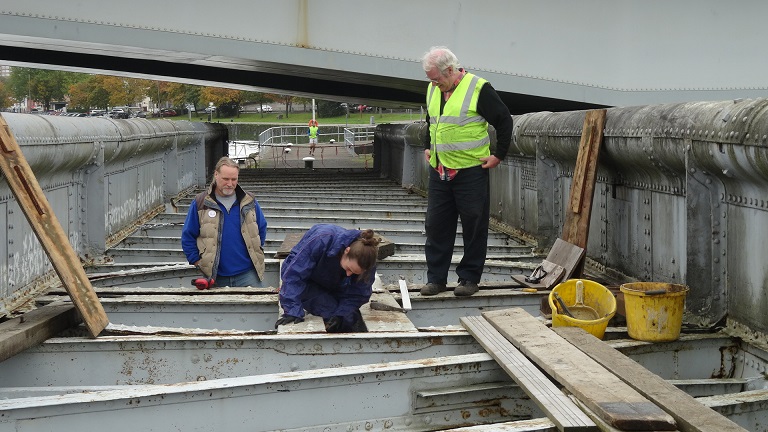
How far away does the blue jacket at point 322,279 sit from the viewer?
5984 mm

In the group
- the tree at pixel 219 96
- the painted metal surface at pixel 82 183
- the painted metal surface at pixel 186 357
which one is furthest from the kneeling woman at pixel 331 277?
the tree at pixel 219 96

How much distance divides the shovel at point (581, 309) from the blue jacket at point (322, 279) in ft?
4.58

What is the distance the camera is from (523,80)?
1945 cm

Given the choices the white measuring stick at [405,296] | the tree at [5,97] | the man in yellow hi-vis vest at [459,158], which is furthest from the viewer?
the tree at [5,97]

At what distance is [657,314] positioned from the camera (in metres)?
5.85

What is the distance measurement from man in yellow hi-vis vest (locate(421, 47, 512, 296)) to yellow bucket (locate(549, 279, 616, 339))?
0.92 metres

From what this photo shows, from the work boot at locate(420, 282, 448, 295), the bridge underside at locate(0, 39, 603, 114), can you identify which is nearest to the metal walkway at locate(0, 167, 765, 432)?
the work boot at locate(420, 282, 448, 295)

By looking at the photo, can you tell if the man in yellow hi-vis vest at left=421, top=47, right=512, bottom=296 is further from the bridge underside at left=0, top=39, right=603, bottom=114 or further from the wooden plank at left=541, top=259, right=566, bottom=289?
the bridge underside at left=0, top=39, right=603, bottom=114

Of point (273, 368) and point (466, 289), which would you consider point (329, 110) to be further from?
point (273, 368)

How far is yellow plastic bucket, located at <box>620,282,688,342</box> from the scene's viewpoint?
5824mm

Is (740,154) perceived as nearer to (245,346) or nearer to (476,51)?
(245,346)

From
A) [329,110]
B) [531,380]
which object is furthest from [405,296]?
[329,110]

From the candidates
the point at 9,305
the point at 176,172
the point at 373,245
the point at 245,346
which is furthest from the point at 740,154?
the point at 176,172

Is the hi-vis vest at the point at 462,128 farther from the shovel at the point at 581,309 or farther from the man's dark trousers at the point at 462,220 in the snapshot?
the shovel at the point at 581,309
